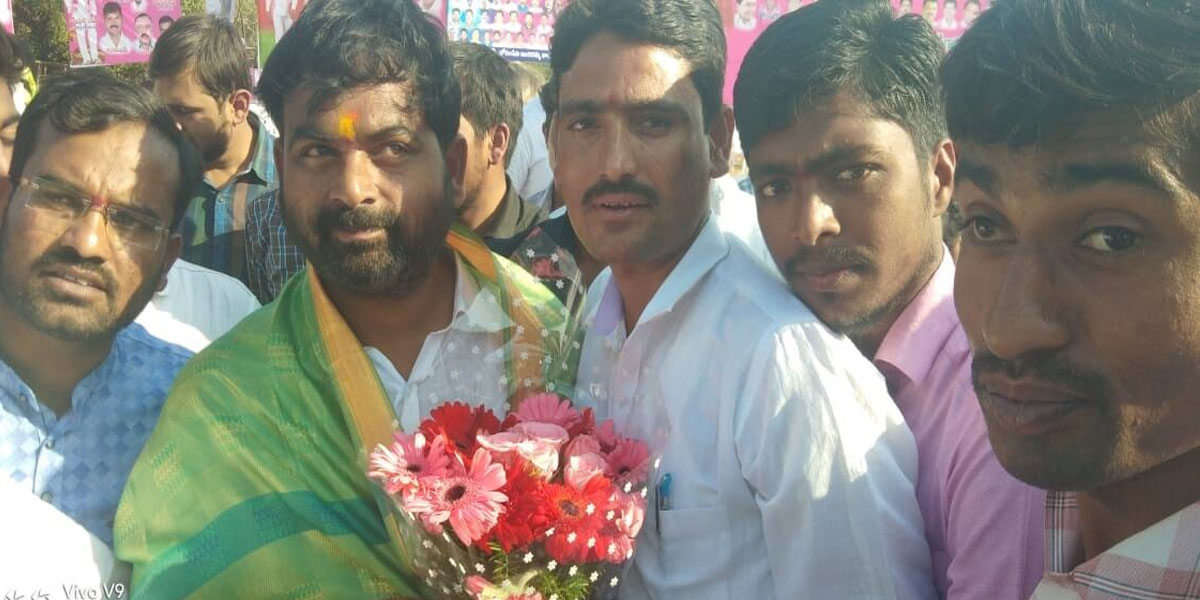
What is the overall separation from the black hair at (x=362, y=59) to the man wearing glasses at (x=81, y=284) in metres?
0.40

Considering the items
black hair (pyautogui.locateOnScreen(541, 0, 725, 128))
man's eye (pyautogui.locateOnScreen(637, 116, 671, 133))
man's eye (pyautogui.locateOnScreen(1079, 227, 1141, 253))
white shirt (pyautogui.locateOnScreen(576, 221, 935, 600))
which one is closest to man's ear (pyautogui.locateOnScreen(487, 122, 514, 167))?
black hair (pyautogui.locateOnScreen(541, 0, 725, 128))

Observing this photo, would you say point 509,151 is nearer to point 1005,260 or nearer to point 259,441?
point 259,441

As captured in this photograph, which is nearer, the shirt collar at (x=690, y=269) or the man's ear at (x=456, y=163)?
the shirt collar at (x=690, y=269)

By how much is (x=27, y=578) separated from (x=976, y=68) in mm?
2144

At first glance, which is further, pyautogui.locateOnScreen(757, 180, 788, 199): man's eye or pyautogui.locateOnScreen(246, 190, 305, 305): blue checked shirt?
pyautogui.locateOnScreen(246, 190, 305, 305): blue checked shirt

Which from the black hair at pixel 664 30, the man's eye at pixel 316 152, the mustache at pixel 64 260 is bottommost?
the mustache at pixel 64 260

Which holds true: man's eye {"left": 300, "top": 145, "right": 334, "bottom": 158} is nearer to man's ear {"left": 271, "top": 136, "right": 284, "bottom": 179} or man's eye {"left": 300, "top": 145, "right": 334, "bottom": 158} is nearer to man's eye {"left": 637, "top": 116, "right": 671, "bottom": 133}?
man's ear {"left": 271, "top": 136, "right": 284, "bottom": 179}

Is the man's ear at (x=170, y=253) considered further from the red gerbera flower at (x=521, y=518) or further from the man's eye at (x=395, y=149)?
the red gerbera flower at (x=521, y=518)

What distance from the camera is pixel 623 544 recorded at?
203 cm

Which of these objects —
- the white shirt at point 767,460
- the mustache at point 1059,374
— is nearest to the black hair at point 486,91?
the white shirt at point 767,460

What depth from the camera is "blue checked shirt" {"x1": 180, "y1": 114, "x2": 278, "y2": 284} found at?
5.03m

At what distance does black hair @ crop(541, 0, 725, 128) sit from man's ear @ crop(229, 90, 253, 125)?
3.34m

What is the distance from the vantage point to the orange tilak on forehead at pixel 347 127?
8.76 feet

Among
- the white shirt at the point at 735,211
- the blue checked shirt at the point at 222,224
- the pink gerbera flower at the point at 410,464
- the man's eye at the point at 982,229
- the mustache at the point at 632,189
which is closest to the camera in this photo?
the man's eye at the point at 982,229
